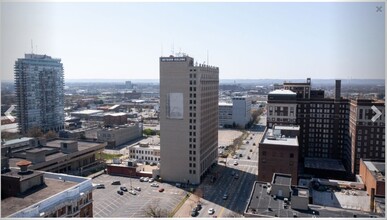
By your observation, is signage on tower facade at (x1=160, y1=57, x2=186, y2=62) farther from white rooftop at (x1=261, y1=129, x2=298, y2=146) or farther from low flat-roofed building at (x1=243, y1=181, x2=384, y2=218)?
low flat-roofed building at (x1=243, y1=181, x2=384, y2=218)

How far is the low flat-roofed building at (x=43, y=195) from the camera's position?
4039 mm

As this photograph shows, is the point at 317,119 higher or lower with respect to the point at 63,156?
higher

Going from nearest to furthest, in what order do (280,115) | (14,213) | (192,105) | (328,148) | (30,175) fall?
(14,213) → (30,175) → (192,105) → (280,115) → (328,148)

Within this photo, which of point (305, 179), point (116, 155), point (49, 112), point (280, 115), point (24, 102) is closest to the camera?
point (305, 179)

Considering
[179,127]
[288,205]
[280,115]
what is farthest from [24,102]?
[288,205]

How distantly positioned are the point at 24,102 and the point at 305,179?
11.5 m

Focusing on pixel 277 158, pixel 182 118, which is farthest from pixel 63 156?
pixel 277 158

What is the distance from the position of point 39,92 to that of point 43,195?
12377 mm

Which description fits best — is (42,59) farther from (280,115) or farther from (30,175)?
(30,175)

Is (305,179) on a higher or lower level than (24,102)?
lower

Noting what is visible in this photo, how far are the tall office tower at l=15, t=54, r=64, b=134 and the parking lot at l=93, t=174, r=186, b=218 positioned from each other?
6.49 m

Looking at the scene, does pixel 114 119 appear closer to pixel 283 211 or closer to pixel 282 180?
pixel 282 180

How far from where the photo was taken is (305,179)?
9.03 metres

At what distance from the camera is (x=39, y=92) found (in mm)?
15695
